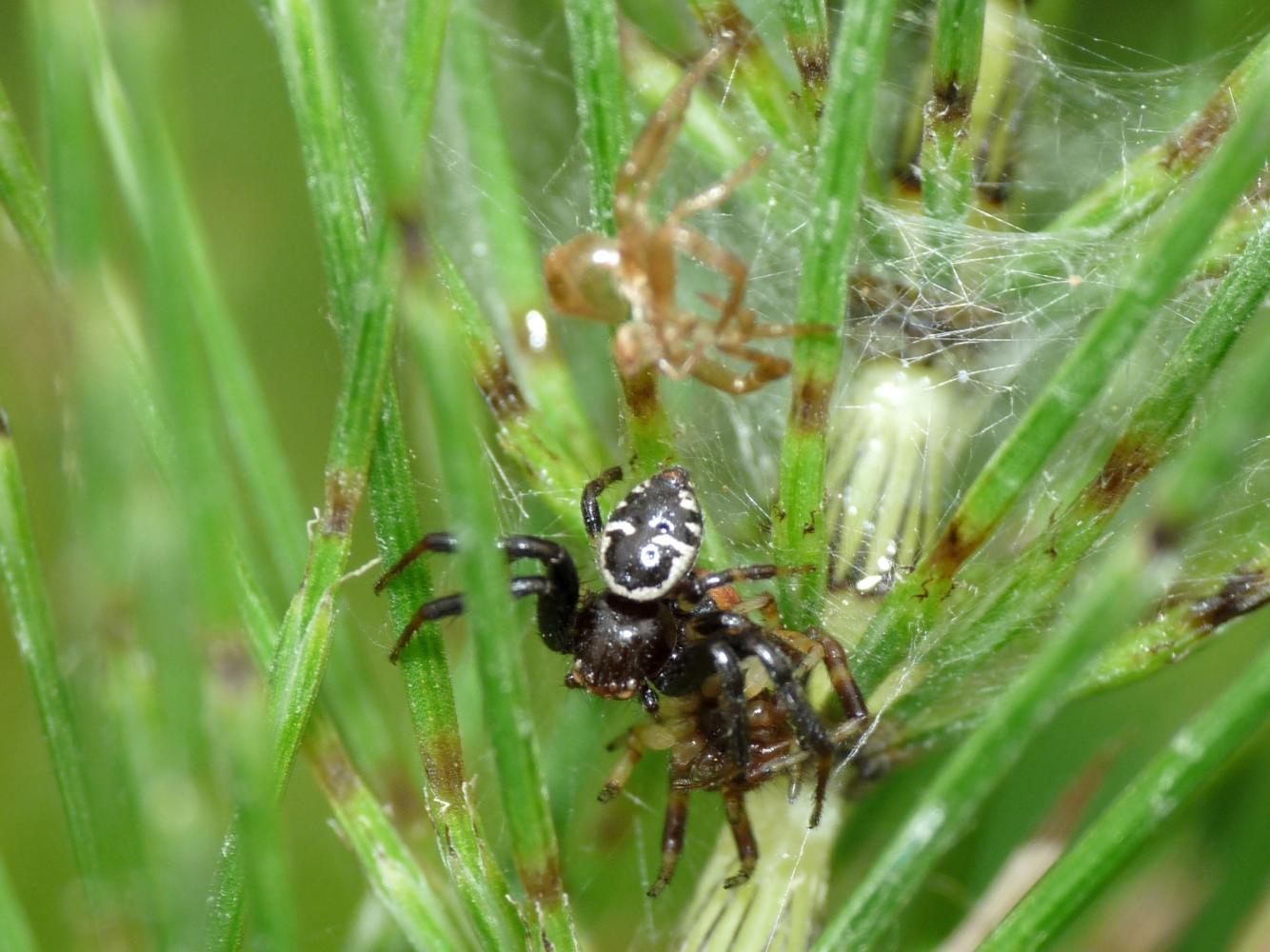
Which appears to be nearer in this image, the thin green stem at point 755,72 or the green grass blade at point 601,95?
the green grass blade at point 601,95

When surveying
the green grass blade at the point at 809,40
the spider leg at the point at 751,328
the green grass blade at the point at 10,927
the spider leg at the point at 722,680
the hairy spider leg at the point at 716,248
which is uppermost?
the green grass blade at the point at 809,40

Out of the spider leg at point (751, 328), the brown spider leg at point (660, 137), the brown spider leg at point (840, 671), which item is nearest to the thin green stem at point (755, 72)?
the brown spider leg at point (660, 137)

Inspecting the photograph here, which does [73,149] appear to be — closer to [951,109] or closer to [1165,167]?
[951,109]

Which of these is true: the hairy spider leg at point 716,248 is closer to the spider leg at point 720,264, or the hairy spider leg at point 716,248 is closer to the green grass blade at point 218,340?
the spider leg at point 720,264

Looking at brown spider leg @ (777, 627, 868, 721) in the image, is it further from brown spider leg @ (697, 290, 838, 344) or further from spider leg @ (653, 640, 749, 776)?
brown spider leg @ (697, 290, 838, 344)

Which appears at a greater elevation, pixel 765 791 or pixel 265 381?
pixel 265 381

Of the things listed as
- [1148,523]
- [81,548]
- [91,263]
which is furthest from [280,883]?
[1148,523]

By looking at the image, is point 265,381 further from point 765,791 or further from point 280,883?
point 280,883

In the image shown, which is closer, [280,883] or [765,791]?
[280,883]
